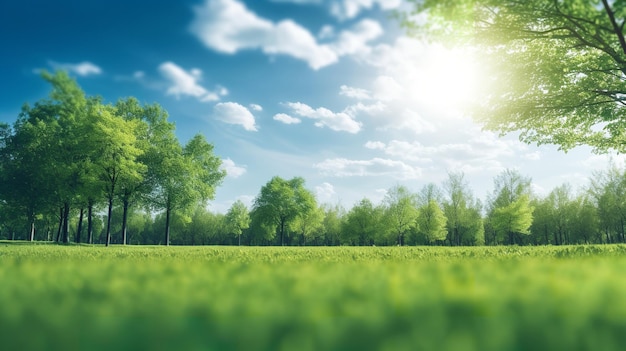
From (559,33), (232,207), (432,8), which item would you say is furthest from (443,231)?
(432,8)

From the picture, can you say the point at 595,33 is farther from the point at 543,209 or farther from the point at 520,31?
the point at 543,209

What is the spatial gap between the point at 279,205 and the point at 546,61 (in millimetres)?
59547

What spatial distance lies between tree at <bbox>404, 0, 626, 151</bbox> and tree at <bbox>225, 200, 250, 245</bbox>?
80629mm

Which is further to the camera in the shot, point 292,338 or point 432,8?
point 432,8

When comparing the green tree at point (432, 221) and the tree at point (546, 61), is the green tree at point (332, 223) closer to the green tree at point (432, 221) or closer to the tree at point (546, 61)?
→ the green tree at point (432, 221)

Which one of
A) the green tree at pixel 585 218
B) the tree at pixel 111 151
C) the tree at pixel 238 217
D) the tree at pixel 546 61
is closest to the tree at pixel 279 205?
the tree at pixel 238 217

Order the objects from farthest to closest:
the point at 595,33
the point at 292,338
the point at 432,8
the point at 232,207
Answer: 1. the point at 232,207
2. the point at 595,33
3. the point at 432,8
4. the point at 292,338

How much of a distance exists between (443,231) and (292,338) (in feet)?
241

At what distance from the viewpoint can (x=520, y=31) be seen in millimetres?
12055

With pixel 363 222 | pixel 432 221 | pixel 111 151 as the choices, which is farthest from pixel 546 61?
pixel 363 222

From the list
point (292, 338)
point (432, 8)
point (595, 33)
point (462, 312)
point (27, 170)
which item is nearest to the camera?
point (292, 338)

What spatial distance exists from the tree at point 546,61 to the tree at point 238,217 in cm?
8063

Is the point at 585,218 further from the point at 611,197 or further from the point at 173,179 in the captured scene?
the point at 173,179

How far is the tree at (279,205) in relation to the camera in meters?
70.4
